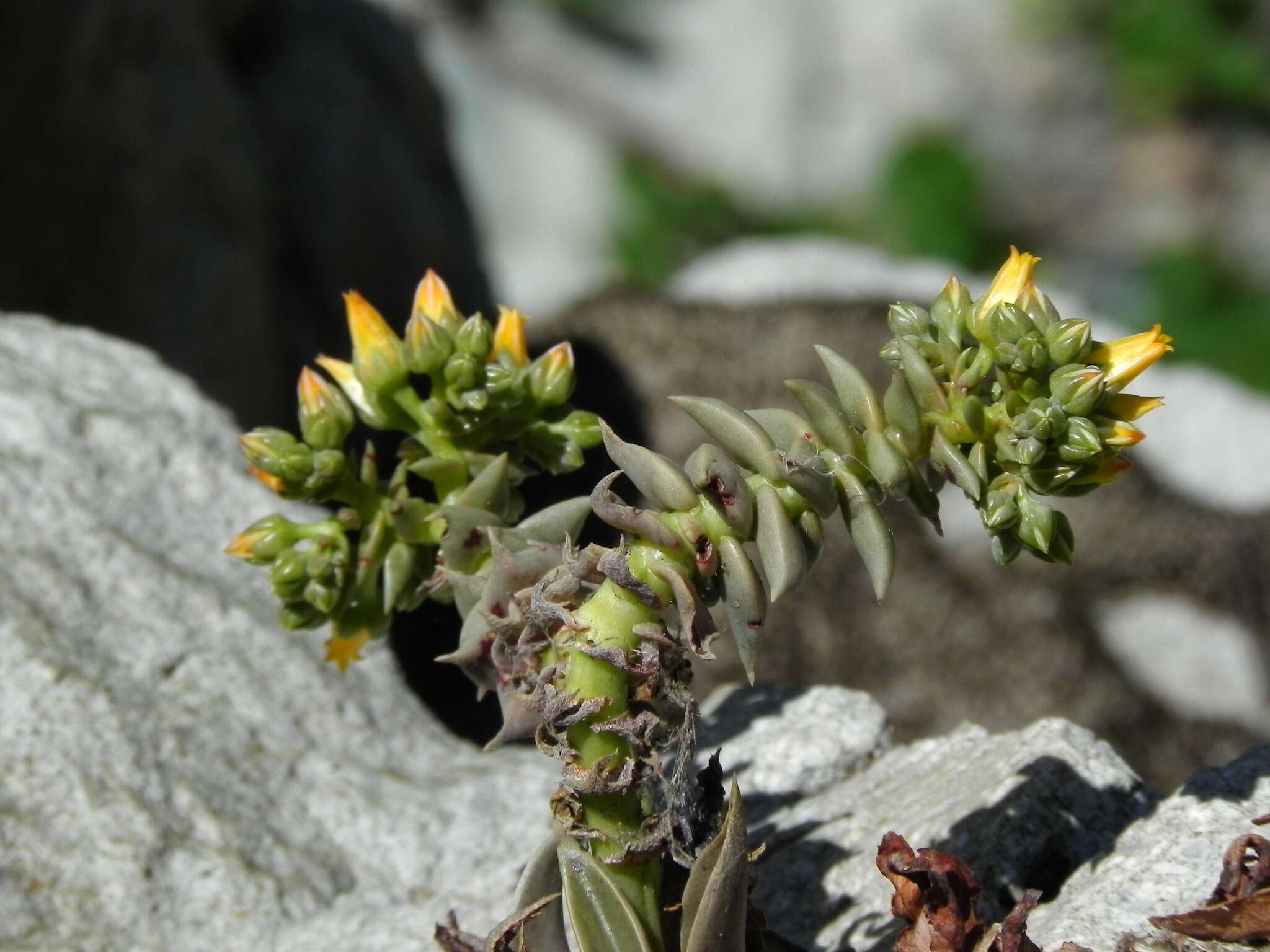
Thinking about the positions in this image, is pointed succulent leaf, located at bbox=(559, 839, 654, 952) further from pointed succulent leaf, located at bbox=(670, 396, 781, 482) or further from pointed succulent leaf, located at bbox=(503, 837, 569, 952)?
pointed succulent leaf, located at bbox=(670, 396, 781, 482)

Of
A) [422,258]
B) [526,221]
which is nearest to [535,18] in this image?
[526,221]

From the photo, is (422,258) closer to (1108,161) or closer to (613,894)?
(613,894)

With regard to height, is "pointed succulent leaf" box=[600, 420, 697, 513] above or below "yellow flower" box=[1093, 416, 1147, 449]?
below

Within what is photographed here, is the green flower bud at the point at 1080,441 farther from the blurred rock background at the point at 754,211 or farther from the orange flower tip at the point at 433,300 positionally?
the blurred rock background at the point at 754,211

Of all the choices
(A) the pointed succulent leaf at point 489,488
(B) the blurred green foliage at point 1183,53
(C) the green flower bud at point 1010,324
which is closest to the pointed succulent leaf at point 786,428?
(C) the green flower bud at point 1010,324

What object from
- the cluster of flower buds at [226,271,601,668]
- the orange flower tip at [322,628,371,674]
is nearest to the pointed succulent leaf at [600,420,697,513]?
the cluster of flower buds at [226,271,601,668]

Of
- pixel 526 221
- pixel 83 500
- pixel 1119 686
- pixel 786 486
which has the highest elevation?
pixel 786 486
